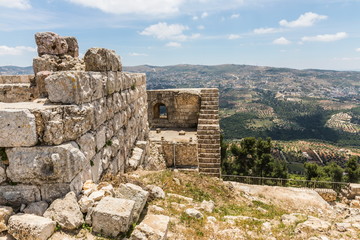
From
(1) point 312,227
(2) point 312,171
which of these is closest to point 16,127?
(1) point 312,227

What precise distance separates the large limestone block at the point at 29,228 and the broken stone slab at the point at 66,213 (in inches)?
7.5

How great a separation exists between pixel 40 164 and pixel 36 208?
0.66m

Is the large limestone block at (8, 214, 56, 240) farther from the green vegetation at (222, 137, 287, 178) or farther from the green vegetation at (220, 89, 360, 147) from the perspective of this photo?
the green vegetation at (220, 89, 360, 147)

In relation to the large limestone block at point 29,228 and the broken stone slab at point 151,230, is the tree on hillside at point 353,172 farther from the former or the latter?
the large limestone block at point 29,228

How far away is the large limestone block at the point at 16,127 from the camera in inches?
141

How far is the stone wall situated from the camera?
15.3 m

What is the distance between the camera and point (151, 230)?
3.65m

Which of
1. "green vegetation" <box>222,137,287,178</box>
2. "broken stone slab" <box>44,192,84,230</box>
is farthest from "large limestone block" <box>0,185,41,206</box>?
"green vegetation" <box>222,137,287,178</box>

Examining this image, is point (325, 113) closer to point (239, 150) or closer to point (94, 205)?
point (239, 150)

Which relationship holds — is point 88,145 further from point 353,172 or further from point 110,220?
point 353,172

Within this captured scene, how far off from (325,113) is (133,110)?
598 feet

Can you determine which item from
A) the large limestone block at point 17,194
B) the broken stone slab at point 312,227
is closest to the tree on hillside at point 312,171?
the broken stone slab at point 312,227

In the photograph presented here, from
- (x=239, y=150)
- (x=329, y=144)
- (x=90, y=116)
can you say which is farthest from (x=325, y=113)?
(x=90, y=116)

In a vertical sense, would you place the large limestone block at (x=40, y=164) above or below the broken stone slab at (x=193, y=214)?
above
